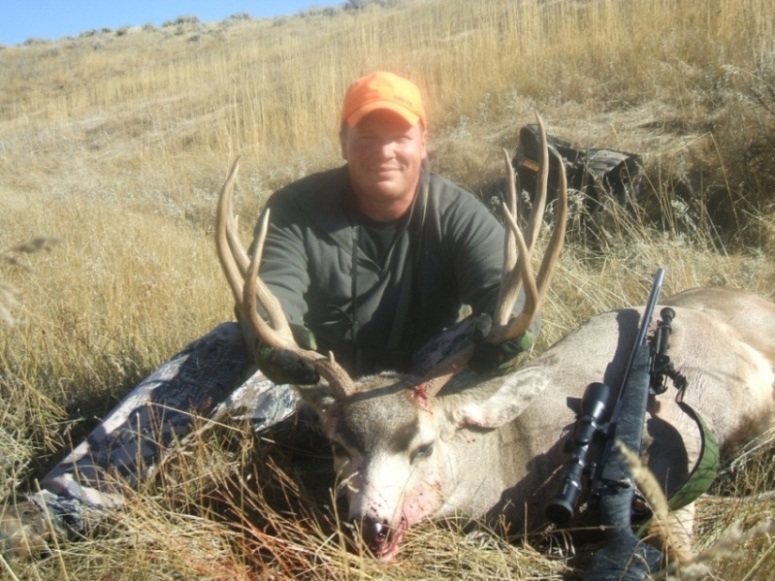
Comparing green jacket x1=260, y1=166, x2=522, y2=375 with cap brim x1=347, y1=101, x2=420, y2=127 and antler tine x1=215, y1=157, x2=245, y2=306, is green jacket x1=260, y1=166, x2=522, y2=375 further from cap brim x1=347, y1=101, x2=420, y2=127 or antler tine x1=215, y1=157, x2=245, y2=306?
antler tine x1=215, y1=157, x2=245, y2=306

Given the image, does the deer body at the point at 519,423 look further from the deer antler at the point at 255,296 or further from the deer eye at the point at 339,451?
the deer antler at the point at 255,296

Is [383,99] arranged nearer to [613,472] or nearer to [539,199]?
[539,199]

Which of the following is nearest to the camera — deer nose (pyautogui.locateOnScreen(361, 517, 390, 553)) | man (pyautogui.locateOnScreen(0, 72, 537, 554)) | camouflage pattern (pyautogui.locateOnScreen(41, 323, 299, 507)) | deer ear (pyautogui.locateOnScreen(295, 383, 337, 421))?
deer nose (pyautogui.locateOnScreen(361, 517, 390, 553))

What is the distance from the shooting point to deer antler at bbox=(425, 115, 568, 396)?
8.85 ft

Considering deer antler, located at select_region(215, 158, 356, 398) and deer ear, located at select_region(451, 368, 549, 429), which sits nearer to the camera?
deer antler, located at select_region(215, 158, 356, 398)

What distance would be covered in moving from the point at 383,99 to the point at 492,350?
43.8 inches

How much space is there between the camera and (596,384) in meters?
3.09

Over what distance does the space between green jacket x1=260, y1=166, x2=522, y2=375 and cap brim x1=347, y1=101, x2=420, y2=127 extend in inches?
10.5

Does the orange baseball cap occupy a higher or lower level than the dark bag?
higher

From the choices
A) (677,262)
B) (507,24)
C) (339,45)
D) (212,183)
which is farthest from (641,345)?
(339,45)

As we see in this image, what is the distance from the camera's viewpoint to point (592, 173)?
19.2 feet

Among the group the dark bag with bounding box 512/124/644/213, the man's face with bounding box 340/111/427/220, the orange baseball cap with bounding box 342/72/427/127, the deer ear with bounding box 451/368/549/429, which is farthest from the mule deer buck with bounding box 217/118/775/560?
the dark bag with bounding box 512/124/644/213

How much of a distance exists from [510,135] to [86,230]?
365cm

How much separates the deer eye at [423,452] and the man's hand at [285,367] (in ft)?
1.32
